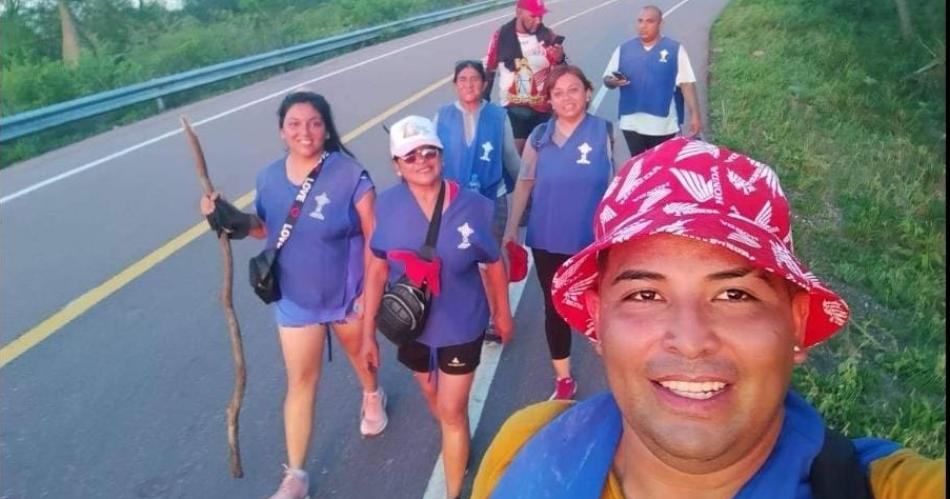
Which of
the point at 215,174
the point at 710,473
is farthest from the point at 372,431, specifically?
the point at 215,174

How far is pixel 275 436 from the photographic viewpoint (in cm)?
434

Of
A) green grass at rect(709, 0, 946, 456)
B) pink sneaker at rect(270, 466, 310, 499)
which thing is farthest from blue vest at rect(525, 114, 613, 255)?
pink sneaker at rect(270, 466, 310, 499)

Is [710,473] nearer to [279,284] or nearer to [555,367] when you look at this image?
[279,284]

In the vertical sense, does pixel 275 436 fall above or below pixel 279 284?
below

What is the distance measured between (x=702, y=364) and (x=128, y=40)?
26.8m

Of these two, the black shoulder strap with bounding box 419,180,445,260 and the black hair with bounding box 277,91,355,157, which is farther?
the black hair with bounding box 277,91,355,157

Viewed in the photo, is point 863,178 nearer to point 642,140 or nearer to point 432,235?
point 642,140

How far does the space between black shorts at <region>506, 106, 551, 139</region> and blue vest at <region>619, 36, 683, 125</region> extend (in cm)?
67

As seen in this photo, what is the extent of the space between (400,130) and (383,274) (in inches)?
23.9

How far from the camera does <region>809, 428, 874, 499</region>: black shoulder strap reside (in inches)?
49.6

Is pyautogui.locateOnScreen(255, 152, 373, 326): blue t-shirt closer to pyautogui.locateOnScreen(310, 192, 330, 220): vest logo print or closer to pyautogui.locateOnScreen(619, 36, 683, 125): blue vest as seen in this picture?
pyautogui.locateOnScreen(310, 192, 330, 220): vest logo print

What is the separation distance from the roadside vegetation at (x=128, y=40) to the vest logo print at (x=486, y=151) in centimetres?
841

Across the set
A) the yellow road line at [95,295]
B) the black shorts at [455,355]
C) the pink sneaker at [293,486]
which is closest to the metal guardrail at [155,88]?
the yellow road line at [95,295]

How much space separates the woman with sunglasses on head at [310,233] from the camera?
11.6 feet
